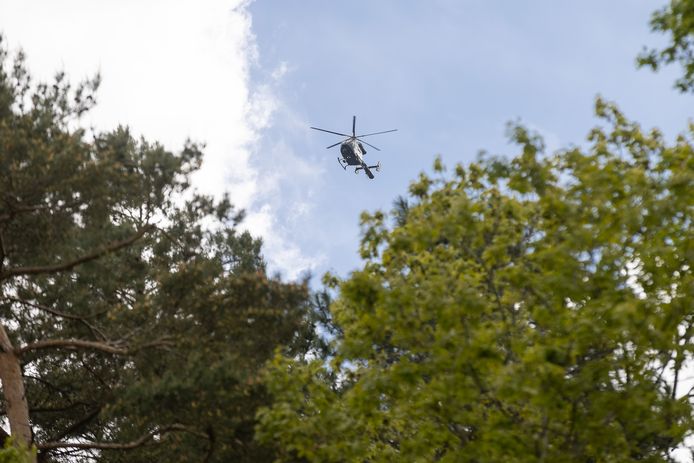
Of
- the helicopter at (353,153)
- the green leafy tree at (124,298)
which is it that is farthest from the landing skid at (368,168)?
the green leafy tree at (124,298)

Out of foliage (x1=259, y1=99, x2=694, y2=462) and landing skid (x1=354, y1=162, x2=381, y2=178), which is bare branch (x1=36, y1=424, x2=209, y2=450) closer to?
foliage (x1=259, y1=99, x2=694, y2=462)

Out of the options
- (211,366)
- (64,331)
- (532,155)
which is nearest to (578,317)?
(532,155)

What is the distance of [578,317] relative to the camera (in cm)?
1045

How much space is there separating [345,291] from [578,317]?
134 inches

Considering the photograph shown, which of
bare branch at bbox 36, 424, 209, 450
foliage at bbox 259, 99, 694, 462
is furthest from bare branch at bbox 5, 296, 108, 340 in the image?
foliage at bbox 259, 99, 694, 462

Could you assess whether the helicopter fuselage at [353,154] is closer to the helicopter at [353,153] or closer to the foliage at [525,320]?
the helicopter at [353,153]

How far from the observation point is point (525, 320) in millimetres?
12695

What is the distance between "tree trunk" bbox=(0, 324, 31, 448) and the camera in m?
15.2

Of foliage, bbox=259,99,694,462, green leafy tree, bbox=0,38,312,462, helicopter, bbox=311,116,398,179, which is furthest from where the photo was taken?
helicopter, bbox=311,116,398,179

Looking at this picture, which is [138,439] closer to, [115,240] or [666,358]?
[115,240]

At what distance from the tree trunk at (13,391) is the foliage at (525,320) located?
5855 millimetres

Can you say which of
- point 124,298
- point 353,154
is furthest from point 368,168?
point 124,298

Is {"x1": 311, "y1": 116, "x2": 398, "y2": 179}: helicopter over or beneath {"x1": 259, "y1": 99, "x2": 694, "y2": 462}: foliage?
over

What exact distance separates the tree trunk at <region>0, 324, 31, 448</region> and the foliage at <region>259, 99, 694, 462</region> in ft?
19.2
